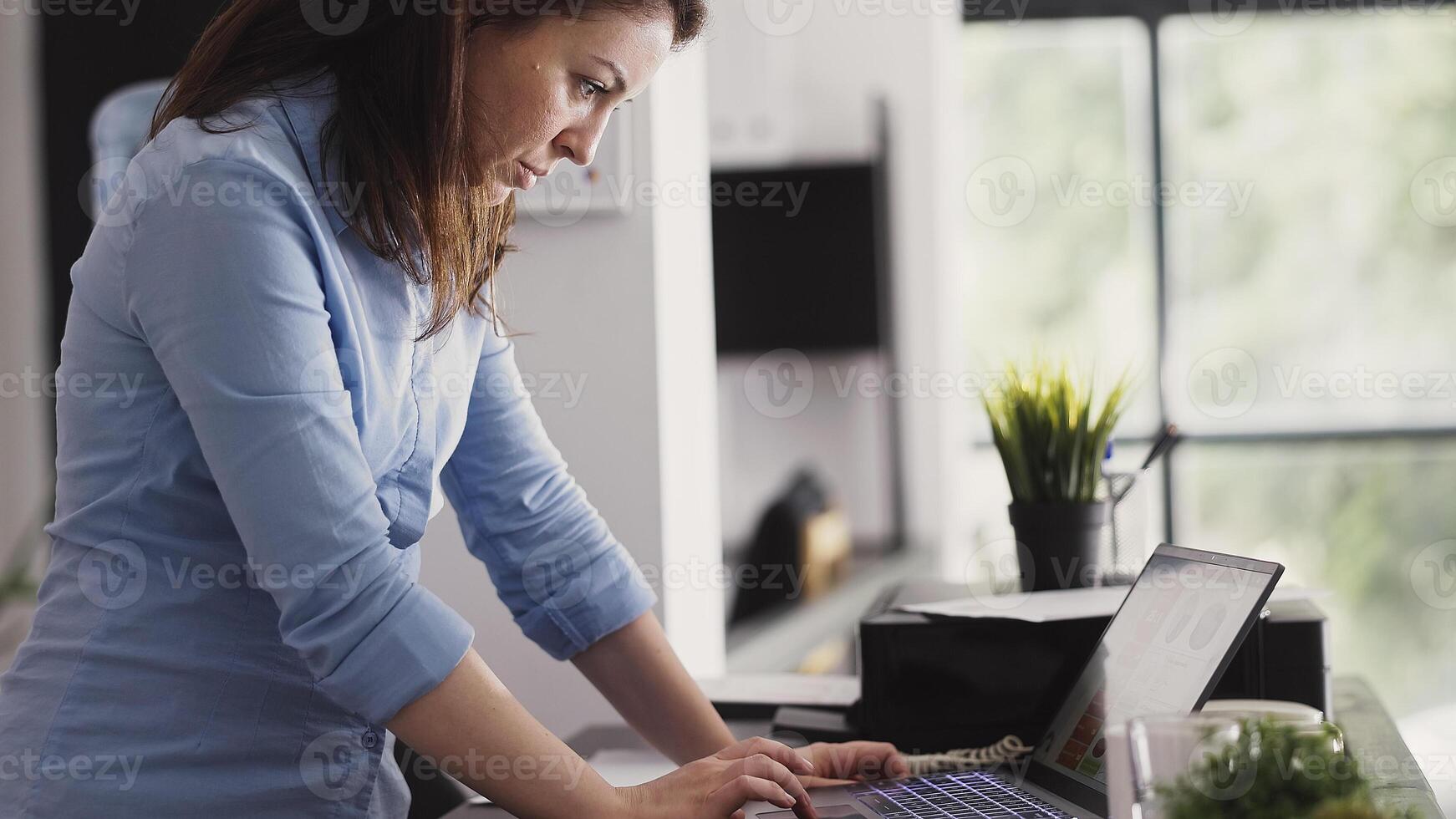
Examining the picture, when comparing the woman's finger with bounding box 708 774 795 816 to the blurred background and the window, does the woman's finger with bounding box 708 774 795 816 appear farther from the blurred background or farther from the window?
the window

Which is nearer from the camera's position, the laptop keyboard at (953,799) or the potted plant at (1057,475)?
the laptop keyboard at (953,799)

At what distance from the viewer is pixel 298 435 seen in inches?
33.3

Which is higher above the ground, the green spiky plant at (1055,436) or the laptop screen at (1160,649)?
the green spiky plant at (1055,436)

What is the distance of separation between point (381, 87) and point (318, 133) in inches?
2.4

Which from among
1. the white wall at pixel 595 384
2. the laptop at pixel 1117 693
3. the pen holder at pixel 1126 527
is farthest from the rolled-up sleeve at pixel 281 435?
the white wall at pixel 595 384

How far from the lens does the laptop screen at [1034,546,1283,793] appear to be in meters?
0.99

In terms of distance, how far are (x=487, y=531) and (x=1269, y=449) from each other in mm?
3790

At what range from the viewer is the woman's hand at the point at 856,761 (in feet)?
3.73

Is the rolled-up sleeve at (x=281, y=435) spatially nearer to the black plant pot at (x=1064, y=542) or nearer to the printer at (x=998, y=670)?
the printer at (x=998, y=670)

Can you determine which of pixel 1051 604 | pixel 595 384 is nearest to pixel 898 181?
pixel 595 384

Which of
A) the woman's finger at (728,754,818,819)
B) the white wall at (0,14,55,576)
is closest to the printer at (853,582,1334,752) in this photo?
the woman's finger at (728,754,818,819)

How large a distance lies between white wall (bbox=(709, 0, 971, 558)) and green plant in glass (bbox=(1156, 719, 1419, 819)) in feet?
11.0

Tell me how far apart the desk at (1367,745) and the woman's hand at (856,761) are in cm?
28

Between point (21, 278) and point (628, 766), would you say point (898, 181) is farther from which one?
point (628, 766)
